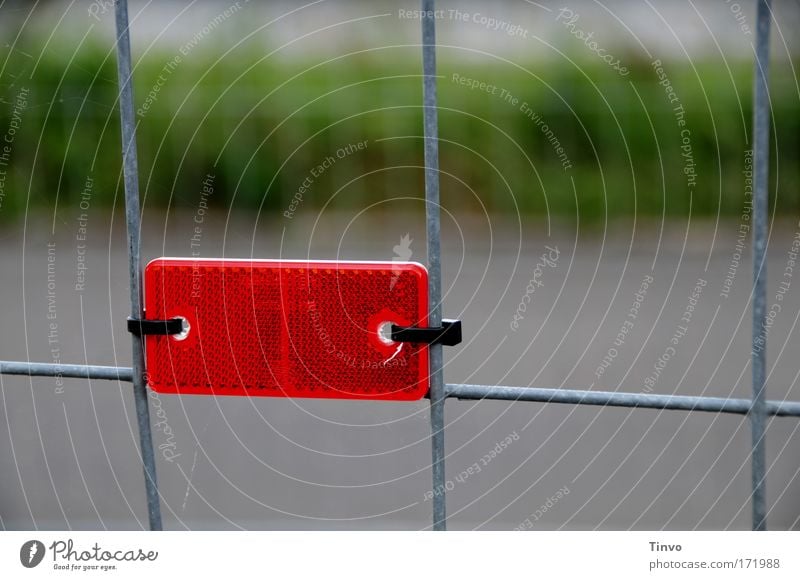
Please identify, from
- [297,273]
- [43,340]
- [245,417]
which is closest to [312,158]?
[245,417]

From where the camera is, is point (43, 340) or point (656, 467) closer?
point (656, 467)

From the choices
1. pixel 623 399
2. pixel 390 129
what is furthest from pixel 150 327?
pixel 390 129

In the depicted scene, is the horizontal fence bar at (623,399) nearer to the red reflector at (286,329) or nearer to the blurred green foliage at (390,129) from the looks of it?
the red reflector at (286,329)

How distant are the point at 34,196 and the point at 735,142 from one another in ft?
7.46

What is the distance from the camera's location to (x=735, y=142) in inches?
117

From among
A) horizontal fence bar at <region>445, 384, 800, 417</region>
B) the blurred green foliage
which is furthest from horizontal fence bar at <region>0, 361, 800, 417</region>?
the blurred green foliage

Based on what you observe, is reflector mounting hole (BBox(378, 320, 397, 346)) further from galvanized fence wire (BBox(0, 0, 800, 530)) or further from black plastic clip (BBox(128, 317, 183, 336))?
black plastic clip (BBox(128, 317, 183, 336))

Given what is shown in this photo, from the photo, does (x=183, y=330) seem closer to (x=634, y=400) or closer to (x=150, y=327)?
(x=150, y=327)

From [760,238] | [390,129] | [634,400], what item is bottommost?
[634,400]

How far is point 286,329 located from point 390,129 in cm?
189

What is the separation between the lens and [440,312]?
0.87 metres

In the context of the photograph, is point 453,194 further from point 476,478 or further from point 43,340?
point 43,340

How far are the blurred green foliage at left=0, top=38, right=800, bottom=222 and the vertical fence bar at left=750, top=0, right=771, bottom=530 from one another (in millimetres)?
1759

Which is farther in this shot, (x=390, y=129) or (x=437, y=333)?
(x=390, y=129)
